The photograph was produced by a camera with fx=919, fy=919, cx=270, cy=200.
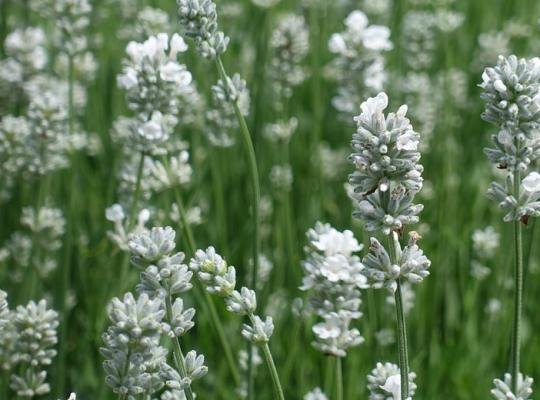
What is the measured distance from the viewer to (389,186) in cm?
158

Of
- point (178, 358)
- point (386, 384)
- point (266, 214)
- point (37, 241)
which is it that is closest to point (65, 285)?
point (37, 241)

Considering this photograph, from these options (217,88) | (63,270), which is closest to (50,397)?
(63,270)

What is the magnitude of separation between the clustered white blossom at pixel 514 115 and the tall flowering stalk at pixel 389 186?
194mm

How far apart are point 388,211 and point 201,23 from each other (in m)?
0.74

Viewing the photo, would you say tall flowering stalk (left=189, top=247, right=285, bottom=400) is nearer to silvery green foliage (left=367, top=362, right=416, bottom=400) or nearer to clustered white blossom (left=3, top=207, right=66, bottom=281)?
silvery green foliage (left=367, top=362, right=416, bottom=400)

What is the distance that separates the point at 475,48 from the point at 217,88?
3616mm

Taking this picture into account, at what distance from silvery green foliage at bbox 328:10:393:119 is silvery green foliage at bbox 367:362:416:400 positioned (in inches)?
52.0

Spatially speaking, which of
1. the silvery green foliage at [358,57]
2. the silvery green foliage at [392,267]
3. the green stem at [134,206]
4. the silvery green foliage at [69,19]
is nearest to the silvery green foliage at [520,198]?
the silvery green foliage at [392,267]

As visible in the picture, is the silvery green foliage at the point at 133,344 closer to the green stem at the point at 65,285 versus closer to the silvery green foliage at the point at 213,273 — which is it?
the silvery green foliage at the point at 213,273

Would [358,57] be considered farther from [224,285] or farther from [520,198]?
[224,285]

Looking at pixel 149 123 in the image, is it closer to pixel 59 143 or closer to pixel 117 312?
pixel 59 143

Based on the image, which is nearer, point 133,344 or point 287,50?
point 133,344

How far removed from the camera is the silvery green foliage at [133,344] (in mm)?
1592

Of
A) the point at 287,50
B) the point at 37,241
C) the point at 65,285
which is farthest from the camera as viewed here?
the point at 287,50
